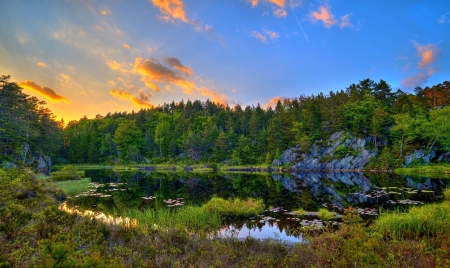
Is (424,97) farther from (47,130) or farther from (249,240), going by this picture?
(47,130)

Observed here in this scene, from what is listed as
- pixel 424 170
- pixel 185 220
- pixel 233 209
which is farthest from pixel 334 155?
pixel 185 220

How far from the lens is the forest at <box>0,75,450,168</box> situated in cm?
5128

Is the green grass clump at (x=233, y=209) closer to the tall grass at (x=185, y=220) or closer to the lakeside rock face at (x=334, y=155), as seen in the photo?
the tall grass at (x=185, y=220)

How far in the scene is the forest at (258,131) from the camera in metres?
51.3

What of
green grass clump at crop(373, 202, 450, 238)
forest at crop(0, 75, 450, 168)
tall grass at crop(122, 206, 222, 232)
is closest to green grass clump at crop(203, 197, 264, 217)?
tall grass at crop(122, 206, 222, 232)

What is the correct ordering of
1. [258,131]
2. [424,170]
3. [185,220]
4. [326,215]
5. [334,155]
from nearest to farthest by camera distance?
[185,220] < [326,215] < [424,170] < [334,155] < [258,131]

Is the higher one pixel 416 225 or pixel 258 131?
pixel 258 131

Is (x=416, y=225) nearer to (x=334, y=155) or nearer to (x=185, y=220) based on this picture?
(x=185, y=220)

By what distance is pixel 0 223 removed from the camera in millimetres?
8359

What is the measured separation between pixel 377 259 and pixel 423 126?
218ft

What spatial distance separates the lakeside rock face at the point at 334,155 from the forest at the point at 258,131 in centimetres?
236

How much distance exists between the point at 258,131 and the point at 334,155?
3366 centimetres

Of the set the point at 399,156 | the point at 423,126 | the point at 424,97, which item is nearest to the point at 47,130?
the point at 399,156

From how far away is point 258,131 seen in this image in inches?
3681
